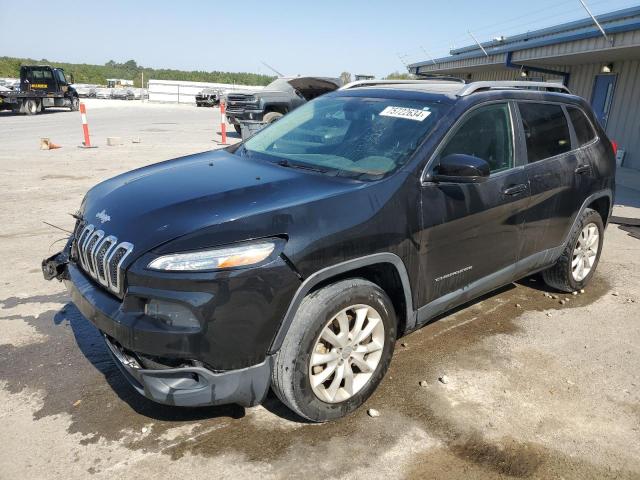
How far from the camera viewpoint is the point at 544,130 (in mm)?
3945

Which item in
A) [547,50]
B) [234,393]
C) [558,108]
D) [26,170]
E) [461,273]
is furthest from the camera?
[547,50]

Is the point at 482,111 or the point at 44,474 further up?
the point at 482,111

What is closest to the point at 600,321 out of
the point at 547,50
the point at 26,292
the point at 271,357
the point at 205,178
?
the point at 271,357

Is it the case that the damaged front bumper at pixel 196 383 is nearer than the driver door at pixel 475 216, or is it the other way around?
the damaged front bumper at pixel 196 383

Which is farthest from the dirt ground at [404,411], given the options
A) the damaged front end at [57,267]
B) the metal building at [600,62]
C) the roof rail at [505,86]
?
the metal building at [600,62]

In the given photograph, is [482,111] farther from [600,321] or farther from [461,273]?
[600,321]

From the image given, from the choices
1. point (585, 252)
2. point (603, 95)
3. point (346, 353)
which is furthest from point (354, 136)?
point (603, 95)

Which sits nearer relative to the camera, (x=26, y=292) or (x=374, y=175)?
(x=374, y=175)

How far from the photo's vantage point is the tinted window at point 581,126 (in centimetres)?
433

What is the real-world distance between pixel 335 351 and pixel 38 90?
27722 mm

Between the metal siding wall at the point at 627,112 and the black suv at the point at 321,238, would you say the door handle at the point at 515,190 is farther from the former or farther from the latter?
the metal siding wall at the point at 627,112

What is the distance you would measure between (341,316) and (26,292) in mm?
3187

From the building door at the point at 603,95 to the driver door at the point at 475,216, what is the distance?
39.2 ft

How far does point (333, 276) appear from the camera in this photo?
104 inches
